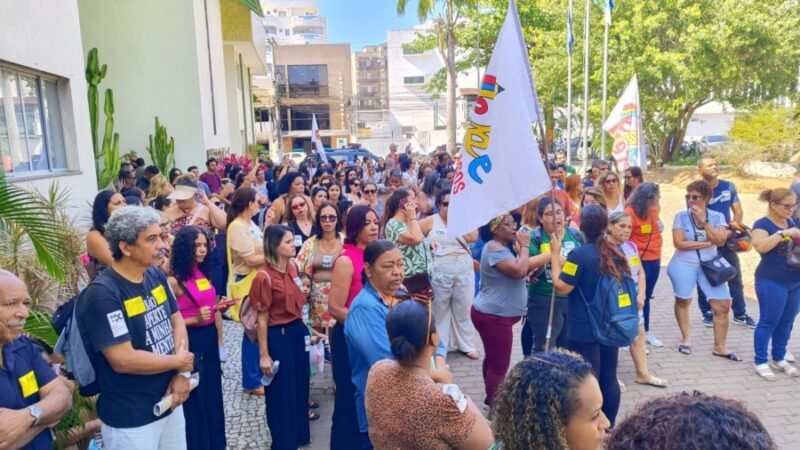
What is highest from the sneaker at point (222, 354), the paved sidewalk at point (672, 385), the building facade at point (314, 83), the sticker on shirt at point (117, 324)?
the building facade at point (314, 83)

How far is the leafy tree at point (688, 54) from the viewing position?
1903 cm

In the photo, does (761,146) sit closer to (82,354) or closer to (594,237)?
(594,237)

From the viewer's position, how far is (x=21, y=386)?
251cm

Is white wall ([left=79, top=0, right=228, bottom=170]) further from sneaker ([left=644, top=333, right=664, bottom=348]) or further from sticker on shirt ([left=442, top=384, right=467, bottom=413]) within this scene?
sticker on shirt ([left=442, top=384, right=467, bottom=413])

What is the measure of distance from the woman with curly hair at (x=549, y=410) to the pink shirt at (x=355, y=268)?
2091 millimetres

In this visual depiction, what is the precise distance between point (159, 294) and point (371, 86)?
73.0 meters

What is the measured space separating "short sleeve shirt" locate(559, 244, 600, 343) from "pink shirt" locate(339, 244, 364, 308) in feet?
4.68

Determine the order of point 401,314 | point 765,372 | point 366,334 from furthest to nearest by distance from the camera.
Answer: point 765,372 < point 366,334 < point 401,314

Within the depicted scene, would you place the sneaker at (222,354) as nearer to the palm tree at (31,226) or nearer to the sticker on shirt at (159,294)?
the palm tree at (31,226)

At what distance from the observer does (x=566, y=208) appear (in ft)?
22.7

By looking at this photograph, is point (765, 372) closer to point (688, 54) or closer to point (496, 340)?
point (496, 340)

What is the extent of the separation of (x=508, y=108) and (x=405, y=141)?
171 feet

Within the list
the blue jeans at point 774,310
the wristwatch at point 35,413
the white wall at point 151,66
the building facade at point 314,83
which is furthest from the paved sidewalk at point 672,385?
the building facade at point 314,83

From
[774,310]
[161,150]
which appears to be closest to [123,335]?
[774,310]
